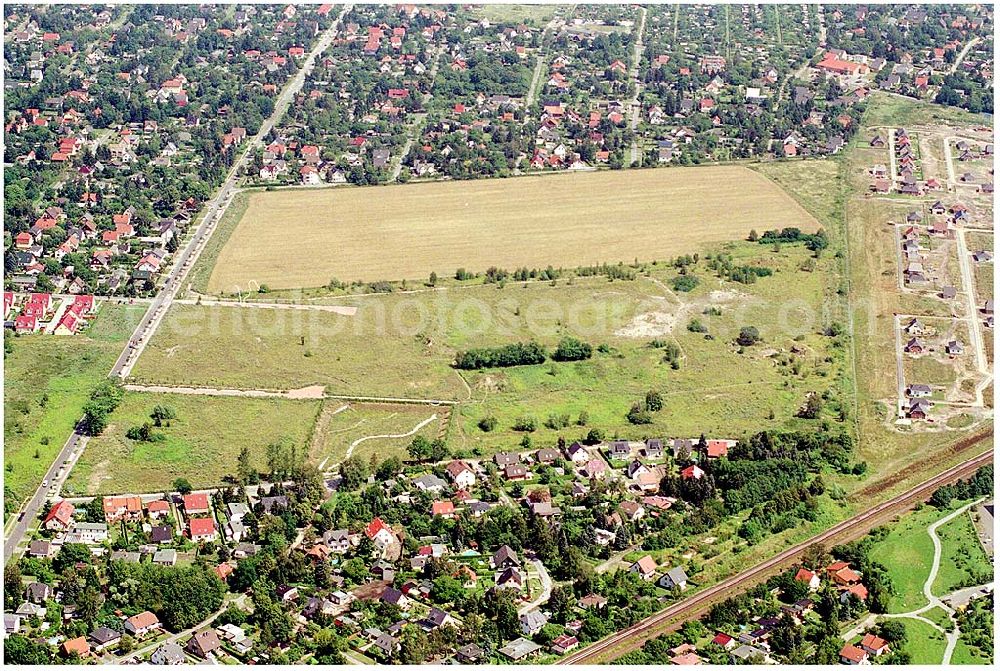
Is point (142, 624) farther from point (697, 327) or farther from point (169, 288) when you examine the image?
point (697, 327)

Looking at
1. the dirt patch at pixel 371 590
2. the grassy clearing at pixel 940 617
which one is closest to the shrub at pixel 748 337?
the grassy clearing at pixel 940 617

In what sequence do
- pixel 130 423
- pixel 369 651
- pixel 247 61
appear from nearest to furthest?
pixel 369 651 → pixel 130 423 → pixel 247 61

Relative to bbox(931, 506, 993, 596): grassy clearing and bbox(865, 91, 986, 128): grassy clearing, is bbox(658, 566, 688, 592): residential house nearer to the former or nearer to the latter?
bbox(931, 506, 993, 596): grassy clearing

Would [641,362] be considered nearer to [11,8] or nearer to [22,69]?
[22,69]

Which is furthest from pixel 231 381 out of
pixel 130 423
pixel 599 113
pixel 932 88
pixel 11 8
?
pixel 11 8

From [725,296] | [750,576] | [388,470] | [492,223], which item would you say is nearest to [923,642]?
[750,576]

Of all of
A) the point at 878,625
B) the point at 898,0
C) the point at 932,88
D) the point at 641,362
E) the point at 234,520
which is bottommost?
the point at 878,625
